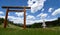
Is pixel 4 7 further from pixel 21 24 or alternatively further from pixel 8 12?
pixel 21 24

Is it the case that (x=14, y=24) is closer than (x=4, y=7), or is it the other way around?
(x=4, y=7)

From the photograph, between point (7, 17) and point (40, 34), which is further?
point (7, 17)

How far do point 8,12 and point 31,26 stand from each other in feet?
3.84

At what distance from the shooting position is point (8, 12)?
25.6 feet

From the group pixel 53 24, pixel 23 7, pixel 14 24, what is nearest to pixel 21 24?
pixel 14 24

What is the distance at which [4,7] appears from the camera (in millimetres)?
7539

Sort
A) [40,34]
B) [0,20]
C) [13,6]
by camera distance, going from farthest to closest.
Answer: [0,20] < [13,6] < [40,34]

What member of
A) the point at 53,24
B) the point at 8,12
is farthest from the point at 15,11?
the point at 53,24

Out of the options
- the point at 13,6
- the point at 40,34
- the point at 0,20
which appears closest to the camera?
the point at 40,34

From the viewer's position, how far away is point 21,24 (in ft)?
26.1

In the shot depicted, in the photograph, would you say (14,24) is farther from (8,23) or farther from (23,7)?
(23,7)

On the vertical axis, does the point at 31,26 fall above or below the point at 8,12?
below

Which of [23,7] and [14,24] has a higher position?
[23,7]

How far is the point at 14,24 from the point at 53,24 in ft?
5.69
